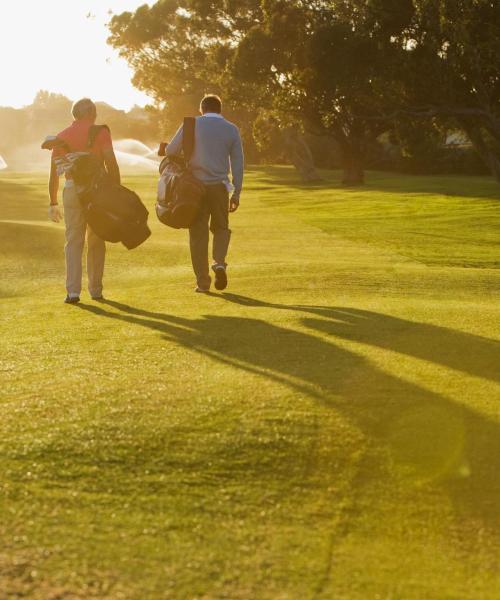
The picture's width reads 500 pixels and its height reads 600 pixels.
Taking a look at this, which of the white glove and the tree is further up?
Result: the tree

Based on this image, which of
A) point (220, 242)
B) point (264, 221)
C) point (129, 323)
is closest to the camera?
point (129, 323)

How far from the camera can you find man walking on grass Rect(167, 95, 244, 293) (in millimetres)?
10742

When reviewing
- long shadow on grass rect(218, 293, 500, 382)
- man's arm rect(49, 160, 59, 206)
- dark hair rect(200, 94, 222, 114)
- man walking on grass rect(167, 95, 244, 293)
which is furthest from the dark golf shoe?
man's arm rect(49, 160, 59, 206)

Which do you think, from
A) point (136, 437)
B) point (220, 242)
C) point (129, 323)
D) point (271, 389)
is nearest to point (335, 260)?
point (220, 242)

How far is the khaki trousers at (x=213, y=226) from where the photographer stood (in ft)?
35.6

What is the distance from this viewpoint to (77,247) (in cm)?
1070

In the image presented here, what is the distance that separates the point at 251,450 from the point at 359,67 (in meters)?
36.3

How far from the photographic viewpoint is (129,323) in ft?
29.8

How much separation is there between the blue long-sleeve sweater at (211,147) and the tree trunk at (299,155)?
4952 cm

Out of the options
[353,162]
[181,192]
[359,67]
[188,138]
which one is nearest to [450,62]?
[359,67]

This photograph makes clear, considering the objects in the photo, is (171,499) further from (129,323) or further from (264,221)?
(264,221)

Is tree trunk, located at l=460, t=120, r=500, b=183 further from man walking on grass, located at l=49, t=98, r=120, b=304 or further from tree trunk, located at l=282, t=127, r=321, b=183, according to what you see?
man walking on grass, located at l=49, t=98, r=120, b=304

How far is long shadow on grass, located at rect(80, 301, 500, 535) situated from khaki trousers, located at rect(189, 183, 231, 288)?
7.26 ft

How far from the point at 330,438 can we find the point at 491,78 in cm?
3444
